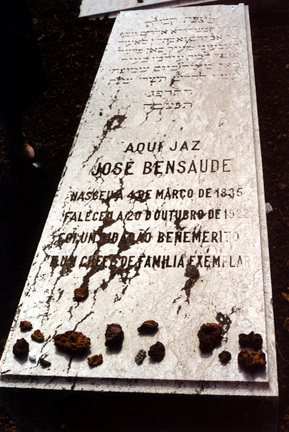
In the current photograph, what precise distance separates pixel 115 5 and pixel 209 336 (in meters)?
4.65

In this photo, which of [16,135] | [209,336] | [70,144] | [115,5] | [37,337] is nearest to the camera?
[209,336]

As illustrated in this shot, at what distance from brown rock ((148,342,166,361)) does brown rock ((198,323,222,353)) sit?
0.17 metres

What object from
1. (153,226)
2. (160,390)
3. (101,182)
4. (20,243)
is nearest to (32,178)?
(20,243)

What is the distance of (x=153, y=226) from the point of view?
2.38 meters

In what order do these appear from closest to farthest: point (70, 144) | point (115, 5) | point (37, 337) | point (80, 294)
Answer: point (37, 337), point (80, 294), point (70, 144), point (115, 5)

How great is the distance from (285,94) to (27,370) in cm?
373

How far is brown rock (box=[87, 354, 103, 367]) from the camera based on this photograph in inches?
74.5

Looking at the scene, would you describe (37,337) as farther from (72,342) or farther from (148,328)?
(148,328)

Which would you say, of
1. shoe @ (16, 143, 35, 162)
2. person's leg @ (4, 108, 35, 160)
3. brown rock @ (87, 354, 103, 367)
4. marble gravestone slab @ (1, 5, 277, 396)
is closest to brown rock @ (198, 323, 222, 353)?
marble gravestone slab @ (1, 5, 277, 396)

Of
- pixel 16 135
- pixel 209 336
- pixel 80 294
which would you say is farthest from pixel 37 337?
pixel 16 135

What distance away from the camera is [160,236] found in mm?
2328

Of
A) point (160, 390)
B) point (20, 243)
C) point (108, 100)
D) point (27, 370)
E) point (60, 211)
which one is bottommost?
point (20, 243)

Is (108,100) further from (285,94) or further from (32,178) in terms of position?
(285,94)

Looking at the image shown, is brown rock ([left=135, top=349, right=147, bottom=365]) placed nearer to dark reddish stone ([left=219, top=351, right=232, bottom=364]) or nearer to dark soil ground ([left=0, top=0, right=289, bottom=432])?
dark soil ground ([left=0, top=0, right=289, bottom=432])
